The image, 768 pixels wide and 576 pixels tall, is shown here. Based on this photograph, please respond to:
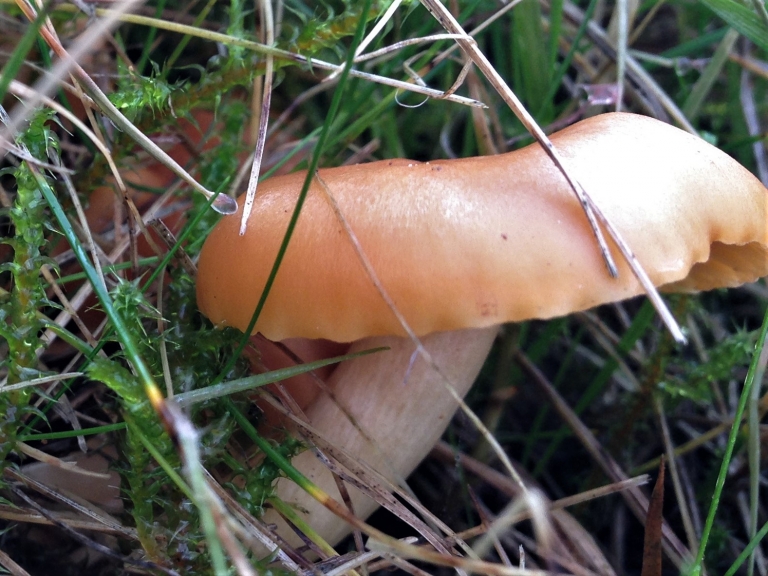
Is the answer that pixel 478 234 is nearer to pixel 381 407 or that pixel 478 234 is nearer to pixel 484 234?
pixel 484 234

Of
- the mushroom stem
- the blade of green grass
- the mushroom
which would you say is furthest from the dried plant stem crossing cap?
the mushroom stem

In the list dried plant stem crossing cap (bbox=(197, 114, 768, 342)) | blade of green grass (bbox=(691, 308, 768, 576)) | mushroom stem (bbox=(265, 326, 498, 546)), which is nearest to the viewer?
dried plant stem crossing cap (bbox=(197, 114, 768, 342))

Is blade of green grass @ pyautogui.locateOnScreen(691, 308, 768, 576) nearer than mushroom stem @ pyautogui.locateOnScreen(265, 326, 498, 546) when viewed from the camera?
Yes

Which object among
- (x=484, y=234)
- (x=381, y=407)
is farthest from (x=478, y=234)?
(x=381, y=407)

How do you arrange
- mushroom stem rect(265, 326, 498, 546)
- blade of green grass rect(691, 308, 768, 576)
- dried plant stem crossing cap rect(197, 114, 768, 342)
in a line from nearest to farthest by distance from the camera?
dried plant stem crossing cap rect(197, 114, 768, 342), blade of green grass rect(691, 308, 768, 576), mushroom stem rect(265, 326, 498, 546)

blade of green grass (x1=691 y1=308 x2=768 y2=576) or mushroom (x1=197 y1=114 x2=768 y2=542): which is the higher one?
mushroom (x1=197 y1=114 x2=768 y2=542)

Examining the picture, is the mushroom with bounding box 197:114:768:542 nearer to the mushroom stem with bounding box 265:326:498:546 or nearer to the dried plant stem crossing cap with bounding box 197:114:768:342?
the dried plant stem crossing cap with bounding box 197:114:768:342
